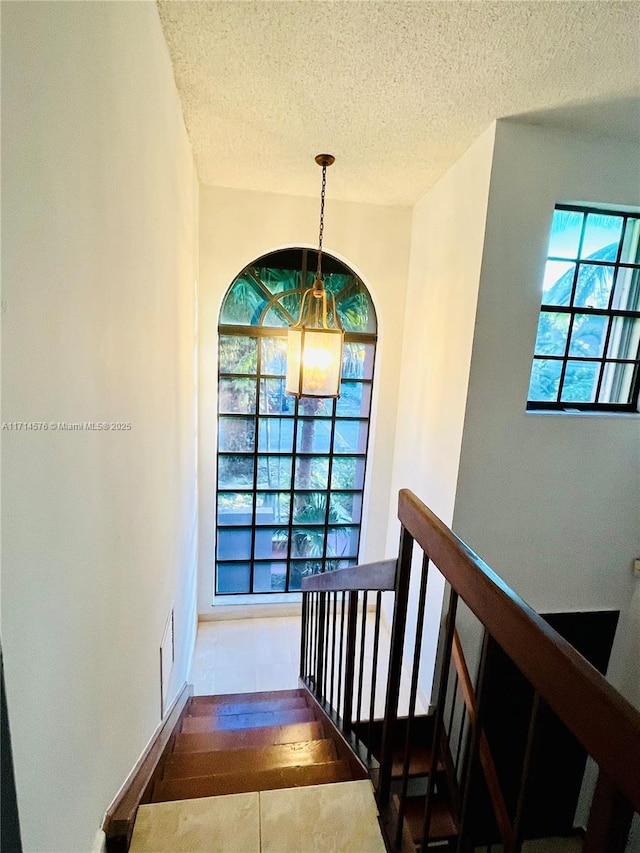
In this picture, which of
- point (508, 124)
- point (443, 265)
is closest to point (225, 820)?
point (443, 265)

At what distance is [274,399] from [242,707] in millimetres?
2093

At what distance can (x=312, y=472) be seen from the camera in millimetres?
3465

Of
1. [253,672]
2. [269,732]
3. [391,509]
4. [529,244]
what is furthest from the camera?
[391,509]

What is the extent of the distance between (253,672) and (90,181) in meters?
3.18

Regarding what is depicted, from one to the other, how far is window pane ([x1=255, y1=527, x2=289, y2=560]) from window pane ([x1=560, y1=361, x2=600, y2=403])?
235 cm

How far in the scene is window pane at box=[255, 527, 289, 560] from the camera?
3.50 metres

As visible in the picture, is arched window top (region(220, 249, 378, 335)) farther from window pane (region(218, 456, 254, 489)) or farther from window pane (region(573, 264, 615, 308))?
window pane (region(573, 264, 615, 308))

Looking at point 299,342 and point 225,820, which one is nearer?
point 225,820

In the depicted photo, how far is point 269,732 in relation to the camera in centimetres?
197

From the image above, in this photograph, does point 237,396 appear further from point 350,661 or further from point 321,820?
point 321,820

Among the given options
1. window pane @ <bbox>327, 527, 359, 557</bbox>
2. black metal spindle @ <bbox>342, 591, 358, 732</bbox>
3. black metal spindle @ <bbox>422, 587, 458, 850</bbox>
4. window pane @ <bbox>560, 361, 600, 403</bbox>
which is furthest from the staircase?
window pane @ <bbox>560, 361, 600, 403</bbox>

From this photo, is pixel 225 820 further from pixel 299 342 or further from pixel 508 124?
pixel 508 124

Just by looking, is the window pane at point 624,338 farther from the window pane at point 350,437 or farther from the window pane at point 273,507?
the window pane at point 273,507

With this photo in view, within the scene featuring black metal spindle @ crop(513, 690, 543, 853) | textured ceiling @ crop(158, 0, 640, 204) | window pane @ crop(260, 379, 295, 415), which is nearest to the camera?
black metal spindle @ crop(513, 690, 543, 853)
